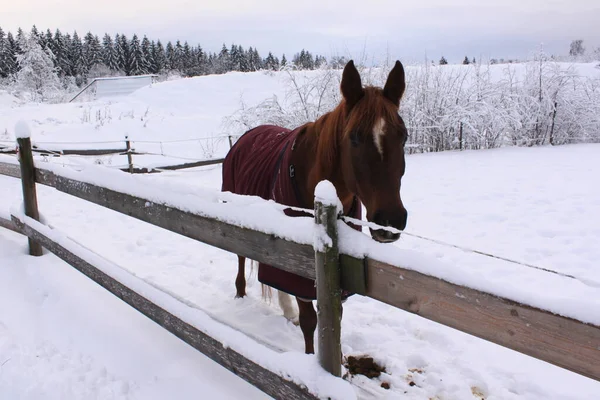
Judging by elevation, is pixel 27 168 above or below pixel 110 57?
below

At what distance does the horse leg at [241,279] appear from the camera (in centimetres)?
366

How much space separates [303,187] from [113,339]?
1684mm

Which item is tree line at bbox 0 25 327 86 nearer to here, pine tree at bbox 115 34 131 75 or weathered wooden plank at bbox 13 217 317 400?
pine tree at bbox 115 34 131 75

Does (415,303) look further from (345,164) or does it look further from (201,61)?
(201,61)

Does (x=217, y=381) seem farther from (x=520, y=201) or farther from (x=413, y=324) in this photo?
(x=520, y=201)

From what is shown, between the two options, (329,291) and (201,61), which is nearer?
(329,291)

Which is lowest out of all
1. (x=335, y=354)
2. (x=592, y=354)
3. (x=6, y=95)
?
(x=335, y=354)

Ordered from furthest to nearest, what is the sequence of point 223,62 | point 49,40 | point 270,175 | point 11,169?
point 223,62, point 49,40, point 11,169, point 270,175

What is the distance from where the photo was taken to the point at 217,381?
233cm

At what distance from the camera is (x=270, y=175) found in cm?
292

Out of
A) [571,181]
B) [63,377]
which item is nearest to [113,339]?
[63,377]

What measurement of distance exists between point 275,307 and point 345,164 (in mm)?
1808

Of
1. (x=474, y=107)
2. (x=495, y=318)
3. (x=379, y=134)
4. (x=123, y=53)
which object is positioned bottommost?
(x=495, y=318)

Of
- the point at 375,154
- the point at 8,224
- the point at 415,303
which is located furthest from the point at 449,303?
the point at 8,224
